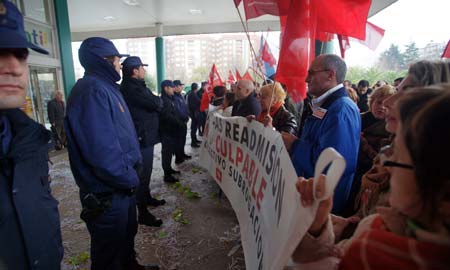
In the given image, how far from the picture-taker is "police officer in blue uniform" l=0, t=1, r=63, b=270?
0.95 meters

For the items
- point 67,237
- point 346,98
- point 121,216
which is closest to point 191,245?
point 121,216

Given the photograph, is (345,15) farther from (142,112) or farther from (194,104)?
(194,104)

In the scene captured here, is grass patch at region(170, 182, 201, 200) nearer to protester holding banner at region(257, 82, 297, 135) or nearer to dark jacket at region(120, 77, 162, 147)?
dark jacket at region(120, 77, 162, 147)

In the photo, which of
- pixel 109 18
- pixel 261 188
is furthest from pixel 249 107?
pixel 109 18

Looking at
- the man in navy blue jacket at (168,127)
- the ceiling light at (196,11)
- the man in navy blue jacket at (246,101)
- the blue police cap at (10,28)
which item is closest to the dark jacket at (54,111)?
the man in navy blue jacket at (168,127)

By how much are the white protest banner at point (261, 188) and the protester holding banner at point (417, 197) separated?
0.46ft

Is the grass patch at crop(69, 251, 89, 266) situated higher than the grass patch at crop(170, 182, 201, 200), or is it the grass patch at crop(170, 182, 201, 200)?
the grass patch at crop(69, 251, 89, 266)

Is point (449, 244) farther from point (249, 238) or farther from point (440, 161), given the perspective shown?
point (249, 238)

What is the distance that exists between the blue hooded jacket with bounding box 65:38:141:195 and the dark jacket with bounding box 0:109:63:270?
1.57 feet

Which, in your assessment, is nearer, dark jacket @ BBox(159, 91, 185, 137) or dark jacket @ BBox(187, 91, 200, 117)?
dark jacket @ BBox(159, 91, 185, 137)

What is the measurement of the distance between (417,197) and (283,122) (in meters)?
2.18

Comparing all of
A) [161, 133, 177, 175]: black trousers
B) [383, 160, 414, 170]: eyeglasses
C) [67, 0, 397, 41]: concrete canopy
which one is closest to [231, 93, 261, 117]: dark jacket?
[161, 133, 177, 175]: black trousers

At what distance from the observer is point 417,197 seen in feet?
1.87

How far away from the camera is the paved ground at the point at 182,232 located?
259cm
